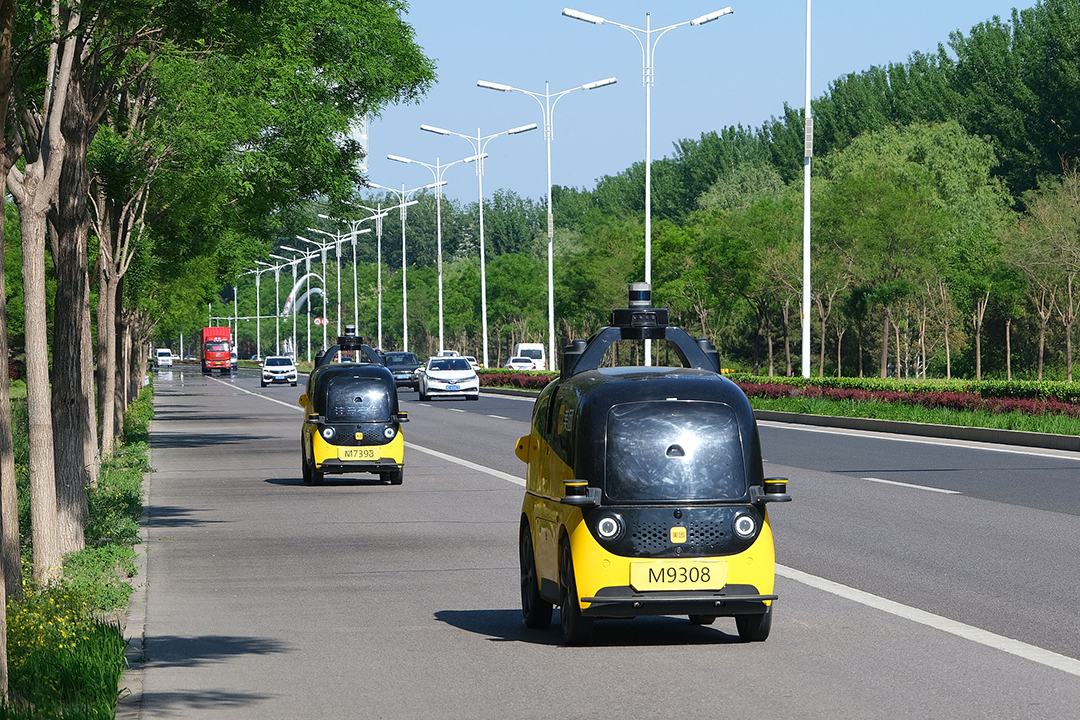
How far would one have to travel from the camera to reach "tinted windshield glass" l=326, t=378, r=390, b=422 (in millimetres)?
21297

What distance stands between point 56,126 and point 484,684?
5863mm

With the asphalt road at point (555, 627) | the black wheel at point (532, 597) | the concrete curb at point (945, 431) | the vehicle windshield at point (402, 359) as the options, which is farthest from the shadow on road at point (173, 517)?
Answer: the vehicle windshield at point (402, 359)

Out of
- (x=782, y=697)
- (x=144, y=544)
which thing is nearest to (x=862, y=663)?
(x=782, y=697)

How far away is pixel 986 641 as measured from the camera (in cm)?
909

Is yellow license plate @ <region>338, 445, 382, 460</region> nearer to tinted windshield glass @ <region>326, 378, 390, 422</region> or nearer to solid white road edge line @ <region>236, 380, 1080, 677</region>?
tinted windshield glass @ <region>326, 378, 390, 422</region>

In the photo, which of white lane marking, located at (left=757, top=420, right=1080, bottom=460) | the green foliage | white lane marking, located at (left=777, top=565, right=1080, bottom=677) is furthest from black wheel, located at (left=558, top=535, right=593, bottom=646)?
white lane marking, located at (left=757, top=420, right=1080, bottom=460)

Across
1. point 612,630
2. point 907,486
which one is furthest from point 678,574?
point 907,486

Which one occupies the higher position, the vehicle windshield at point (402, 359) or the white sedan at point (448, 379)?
the vehicle windshield at point (402, 359)

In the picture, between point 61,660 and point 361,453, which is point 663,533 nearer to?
point 61,660

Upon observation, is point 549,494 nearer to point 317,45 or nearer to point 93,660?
point 93,660

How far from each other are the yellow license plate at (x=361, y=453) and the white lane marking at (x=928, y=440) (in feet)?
35.5

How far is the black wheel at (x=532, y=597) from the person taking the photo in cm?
959

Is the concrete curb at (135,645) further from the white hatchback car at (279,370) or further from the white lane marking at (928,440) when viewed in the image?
the white hatchback car at (279,370)

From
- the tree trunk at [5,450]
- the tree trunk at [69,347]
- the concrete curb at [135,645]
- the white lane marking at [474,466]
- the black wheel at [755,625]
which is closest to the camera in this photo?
the tree trunk at [5,450]
